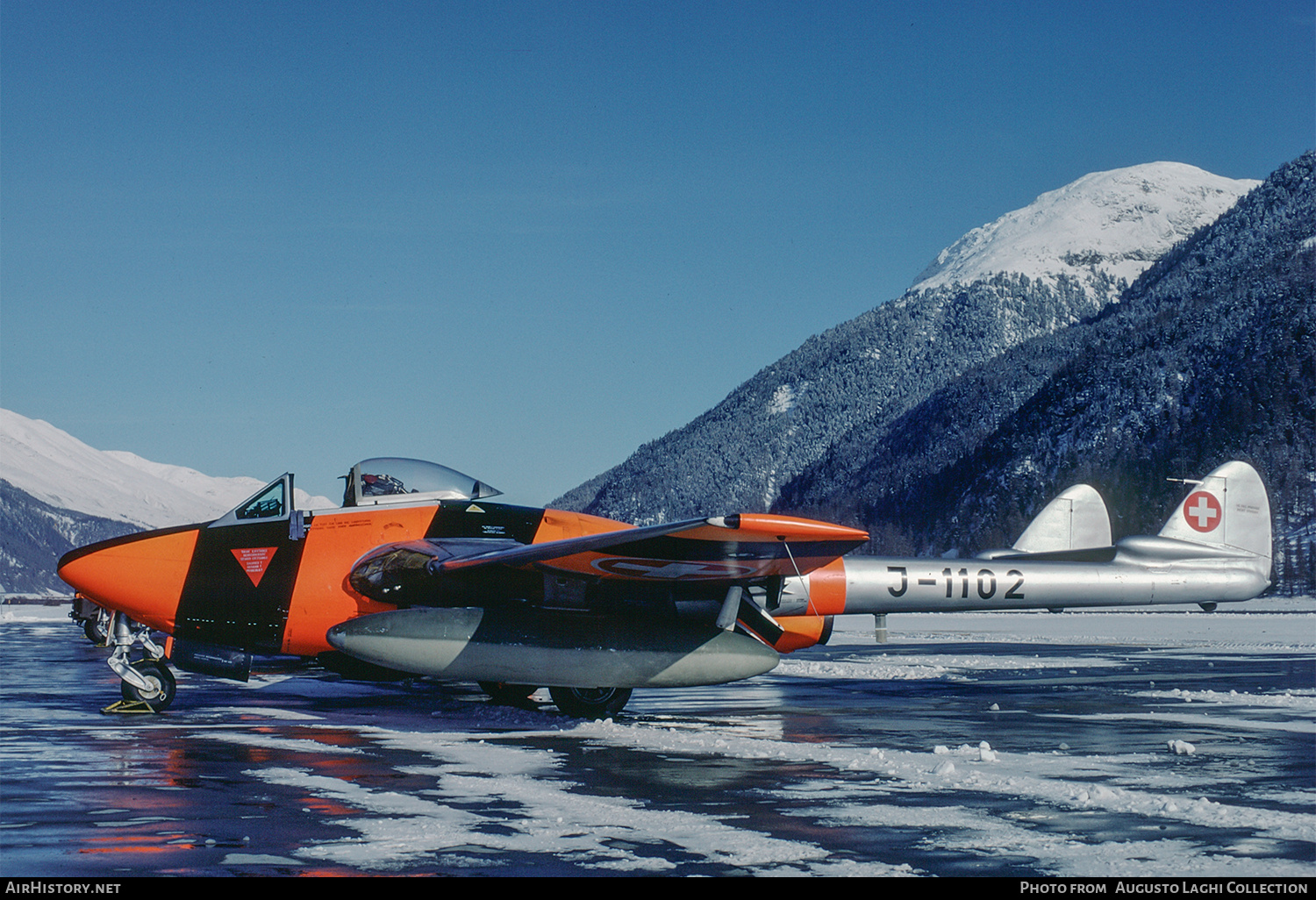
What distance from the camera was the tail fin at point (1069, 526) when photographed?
21.7 m

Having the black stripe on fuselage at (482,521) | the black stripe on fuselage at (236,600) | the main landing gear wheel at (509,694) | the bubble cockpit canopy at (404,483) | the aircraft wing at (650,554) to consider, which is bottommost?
the main landing gear wheel at (509,694)

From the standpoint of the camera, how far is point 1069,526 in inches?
866

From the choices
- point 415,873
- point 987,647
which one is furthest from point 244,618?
point 987,647

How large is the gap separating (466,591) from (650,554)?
2.42 m

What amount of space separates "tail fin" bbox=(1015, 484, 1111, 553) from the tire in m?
14.4

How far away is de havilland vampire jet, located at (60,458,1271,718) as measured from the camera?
1176 cm

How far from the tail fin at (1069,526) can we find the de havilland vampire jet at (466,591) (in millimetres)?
7414

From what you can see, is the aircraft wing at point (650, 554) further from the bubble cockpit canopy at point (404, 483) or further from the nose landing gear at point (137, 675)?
the nose landing gear at point (137, 675)

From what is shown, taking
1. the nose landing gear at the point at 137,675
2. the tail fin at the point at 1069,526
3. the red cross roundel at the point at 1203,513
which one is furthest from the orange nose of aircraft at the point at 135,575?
the tail fin at the point at 1069,526

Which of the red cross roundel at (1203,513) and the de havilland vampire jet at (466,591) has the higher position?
the red cross roundel at (1203,513)

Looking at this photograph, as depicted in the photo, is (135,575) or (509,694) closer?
(135,575)

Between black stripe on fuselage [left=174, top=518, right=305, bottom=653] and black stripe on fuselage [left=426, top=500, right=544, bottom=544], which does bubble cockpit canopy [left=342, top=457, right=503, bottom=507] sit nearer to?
black stripe on fuselage [left=426, top=500, right=544, bottom=544]

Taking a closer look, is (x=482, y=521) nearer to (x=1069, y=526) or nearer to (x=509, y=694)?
(x=509, y=694)

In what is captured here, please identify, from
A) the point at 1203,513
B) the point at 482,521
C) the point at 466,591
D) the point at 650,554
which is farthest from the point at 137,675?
the point at 1203,513
